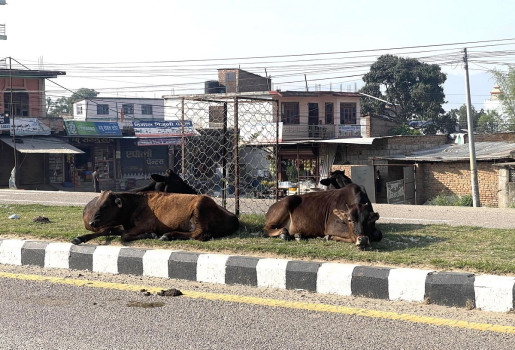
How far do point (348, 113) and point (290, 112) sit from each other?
16.2ft

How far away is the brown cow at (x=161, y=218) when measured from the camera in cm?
793

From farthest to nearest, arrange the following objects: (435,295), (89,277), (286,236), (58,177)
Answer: (58,177) → (286,236) → (89,277) → (435,295)

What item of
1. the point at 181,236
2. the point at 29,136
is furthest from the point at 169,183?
the point at 29,136

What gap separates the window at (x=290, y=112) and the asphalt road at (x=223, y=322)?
39653 millimetres

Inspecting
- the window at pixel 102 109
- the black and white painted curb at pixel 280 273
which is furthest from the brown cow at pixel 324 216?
the window at pixel 102 109

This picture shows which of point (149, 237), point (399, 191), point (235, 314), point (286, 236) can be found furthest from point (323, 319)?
point (399, 191)

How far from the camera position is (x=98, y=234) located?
8.09m

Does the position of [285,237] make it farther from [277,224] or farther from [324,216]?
[324,216]

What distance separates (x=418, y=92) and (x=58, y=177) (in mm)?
34271

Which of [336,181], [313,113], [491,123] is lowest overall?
[336,181]

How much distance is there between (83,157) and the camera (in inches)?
1642

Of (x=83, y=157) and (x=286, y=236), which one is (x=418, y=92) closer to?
(x=83, y=157)

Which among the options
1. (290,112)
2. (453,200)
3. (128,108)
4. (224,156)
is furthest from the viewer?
(128,108)

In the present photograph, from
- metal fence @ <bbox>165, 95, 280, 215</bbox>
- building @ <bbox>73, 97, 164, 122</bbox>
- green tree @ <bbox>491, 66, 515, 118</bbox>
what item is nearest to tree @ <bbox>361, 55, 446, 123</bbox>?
green tree @ <bbox>491, 66, 515, 118</bbox>
